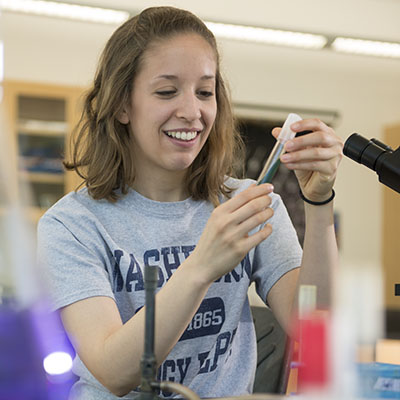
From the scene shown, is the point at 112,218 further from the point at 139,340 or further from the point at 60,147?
the point at 60,147

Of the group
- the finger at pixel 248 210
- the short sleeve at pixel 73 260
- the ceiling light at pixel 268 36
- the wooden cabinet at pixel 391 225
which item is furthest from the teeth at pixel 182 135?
the wooden cabinet at pixel 391 225

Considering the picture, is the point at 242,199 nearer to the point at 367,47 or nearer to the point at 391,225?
the point at 367,47

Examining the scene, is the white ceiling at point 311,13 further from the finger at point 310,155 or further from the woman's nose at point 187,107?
the finger at point 310,155

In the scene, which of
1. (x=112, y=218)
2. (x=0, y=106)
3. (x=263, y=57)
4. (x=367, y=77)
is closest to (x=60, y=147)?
(x=263, y=57)

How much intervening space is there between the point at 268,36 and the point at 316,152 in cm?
293

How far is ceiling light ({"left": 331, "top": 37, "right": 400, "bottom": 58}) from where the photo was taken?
3.84m

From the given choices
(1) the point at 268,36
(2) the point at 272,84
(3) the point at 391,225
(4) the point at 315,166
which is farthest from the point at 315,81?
(4) the point at 315,166

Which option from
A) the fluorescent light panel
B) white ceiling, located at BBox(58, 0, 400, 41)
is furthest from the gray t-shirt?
white ceiling, located at BBox(58, 0, 400, 41)

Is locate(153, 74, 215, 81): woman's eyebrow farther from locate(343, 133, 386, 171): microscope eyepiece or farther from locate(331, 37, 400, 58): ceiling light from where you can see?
locate(331, 37, 400, 58): ceiling light

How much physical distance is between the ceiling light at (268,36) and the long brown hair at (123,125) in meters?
2.35

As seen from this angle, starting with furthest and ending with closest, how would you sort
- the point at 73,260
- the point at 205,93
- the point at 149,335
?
1. the point at 205,93
2. the point at 73,260
3. the point at 149,335

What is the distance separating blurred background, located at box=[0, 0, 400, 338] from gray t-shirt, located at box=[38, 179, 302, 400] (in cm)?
212

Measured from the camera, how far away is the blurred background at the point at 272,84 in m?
3.88

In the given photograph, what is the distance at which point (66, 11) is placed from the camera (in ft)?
11.2
